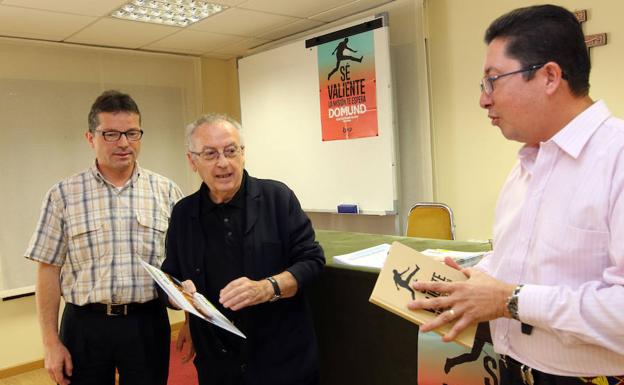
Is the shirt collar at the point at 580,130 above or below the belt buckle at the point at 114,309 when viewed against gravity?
above

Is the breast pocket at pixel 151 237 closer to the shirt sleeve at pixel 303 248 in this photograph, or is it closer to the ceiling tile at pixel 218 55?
the shirt sleeve at pixel 303 248

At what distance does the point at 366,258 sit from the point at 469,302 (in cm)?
73

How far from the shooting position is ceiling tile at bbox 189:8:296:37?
3600 mm

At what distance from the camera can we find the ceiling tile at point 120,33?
3.68 metres

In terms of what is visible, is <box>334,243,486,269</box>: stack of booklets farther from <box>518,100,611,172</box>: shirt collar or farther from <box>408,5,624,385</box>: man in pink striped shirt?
<box>518,100,611,172</box>: shirt collar

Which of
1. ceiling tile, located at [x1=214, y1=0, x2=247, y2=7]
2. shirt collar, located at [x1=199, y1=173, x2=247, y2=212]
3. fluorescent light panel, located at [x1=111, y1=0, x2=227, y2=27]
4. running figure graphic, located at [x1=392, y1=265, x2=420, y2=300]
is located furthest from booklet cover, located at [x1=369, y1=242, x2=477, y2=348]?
fluorescent light panel, located at [x1=111, y1=0, x2=227, y2=27]

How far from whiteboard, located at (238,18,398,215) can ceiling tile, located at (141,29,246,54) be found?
323 millimetres

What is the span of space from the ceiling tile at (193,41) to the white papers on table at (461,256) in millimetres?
3125

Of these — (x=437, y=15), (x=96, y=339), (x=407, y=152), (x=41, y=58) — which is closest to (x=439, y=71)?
(x=437, y=15)

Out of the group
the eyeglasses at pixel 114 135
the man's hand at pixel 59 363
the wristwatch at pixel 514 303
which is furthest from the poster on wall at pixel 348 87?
the wristwatch at pixel 514 303

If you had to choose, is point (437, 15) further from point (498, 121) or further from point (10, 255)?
point (10, 255)

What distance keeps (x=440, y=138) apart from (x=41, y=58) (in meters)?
3.34

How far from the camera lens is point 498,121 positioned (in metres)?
1.01

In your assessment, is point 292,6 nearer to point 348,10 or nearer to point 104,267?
point 348,10
